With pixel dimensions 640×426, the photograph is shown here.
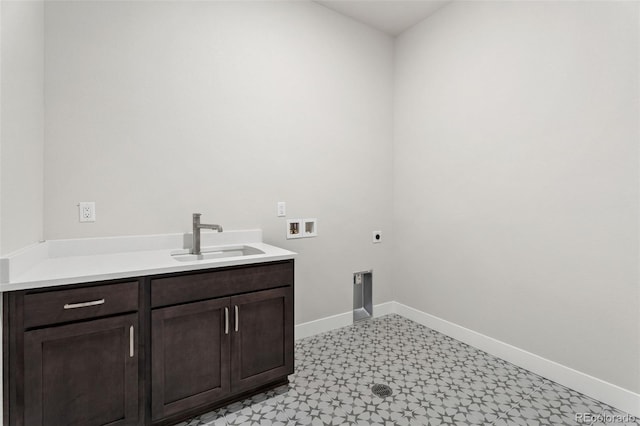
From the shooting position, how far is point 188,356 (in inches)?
64.3

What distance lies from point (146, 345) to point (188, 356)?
22 cm

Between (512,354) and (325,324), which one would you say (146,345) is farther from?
(512,354)

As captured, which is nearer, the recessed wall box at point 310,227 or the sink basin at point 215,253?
the sink basin at point 215,253

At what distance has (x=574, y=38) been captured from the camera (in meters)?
1.95

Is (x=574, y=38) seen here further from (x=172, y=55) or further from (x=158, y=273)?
(x=158, y=273)

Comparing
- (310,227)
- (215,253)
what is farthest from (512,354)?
(215,253)

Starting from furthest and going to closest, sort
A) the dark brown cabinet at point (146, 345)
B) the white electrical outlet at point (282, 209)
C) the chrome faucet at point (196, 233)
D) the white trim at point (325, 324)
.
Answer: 1. the white trim at point (325, 324)
2. the white electrical outlet at point (282, 209)
3. the chrome faucet at point (196, 233)
4. the dark brown cabinet at point (146, 345)

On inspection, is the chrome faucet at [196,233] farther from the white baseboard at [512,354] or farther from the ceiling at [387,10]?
the ceiling at [387,10]

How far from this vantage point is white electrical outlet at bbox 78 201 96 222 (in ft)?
6.08

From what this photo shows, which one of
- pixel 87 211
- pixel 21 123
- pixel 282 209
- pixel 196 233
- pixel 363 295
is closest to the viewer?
pixel 21 123

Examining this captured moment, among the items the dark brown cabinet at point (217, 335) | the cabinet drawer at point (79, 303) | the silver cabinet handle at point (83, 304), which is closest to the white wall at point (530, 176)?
the dark brown cabinet at point (217, 335)

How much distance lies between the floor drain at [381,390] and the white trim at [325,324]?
0.85 meters

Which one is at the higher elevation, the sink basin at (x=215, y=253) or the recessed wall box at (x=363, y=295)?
the sink basin at (x=215, y=253)

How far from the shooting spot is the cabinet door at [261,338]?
1781 mm
